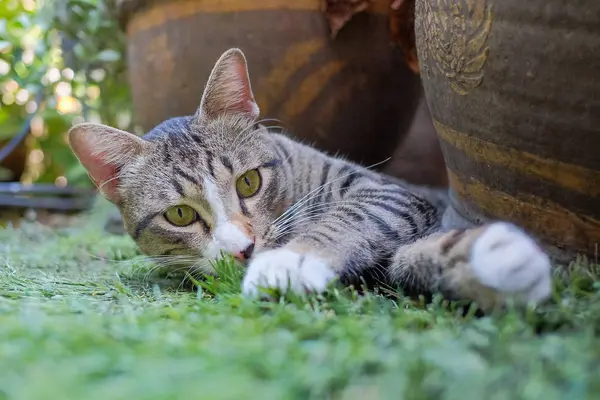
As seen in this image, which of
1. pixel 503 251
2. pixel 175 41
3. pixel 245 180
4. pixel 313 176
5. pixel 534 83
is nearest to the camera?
pixel 503 251

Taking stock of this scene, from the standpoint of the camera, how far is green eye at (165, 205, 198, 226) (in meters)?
1.13

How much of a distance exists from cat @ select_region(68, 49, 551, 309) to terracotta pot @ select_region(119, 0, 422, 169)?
29cm

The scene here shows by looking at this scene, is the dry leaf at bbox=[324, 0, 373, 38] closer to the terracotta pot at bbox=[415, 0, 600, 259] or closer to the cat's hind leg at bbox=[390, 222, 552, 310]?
the terracotta pot at bbox=[415, 0, 600, 259]

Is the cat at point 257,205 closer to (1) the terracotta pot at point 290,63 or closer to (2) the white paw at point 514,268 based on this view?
(2) the white paw at point 514,268

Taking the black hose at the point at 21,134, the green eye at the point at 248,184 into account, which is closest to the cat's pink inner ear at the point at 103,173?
the green eye at the point at 248,184

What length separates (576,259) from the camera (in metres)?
0.88

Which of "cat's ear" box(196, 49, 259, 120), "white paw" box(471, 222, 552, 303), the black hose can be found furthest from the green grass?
the black hose

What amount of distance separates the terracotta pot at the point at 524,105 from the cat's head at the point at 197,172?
42 centimetres

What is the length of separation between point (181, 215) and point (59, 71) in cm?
158

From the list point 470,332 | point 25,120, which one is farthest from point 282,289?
point 25,120

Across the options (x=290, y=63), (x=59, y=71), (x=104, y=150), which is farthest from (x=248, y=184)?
(x=59, y=71)

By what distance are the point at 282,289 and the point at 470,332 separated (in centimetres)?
28

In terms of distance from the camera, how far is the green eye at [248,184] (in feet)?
3.82

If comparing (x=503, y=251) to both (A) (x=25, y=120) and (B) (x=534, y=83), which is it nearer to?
(B) (x=534, y=83)
